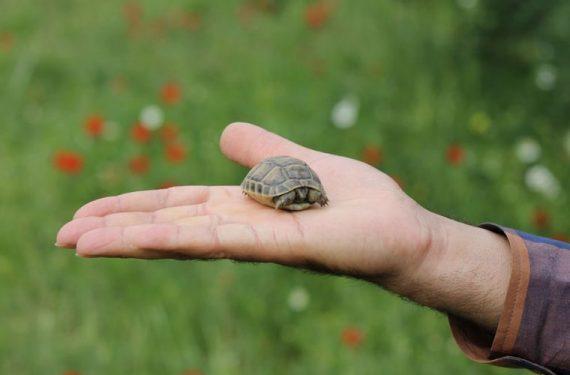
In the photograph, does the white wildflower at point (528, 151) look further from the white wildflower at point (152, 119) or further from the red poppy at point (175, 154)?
the white wildflower at point (152, 119)

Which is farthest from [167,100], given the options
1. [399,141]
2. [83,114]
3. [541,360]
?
[541,360]

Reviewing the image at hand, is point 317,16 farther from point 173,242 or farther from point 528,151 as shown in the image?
point 173,242

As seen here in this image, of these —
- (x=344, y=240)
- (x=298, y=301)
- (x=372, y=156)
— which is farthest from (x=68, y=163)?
(x=344, y=240)

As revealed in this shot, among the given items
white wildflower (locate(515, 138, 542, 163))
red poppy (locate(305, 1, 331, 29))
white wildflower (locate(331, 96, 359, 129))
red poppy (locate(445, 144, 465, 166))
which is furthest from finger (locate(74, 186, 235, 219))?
red poppy (locate(305, 1, 331, 29))

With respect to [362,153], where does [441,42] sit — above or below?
above

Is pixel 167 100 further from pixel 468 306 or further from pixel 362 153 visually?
pixel 468 306

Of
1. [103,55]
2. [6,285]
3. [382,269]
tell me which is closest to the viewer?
[382,269]
